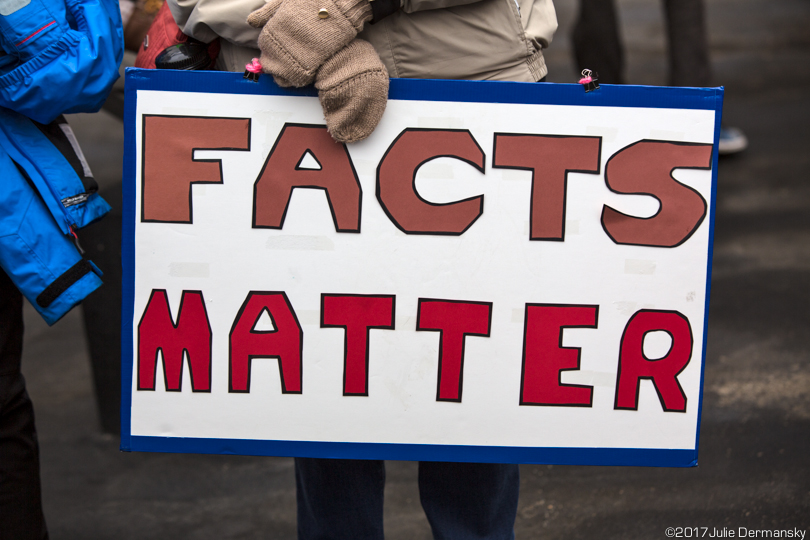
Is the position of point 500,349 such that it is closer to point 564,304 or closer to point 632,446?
point 564,304

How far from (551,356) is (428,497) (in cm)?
50

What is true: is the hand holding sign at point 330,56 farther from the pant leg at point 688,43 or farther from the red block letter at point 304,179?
the pant leg at point 688,43

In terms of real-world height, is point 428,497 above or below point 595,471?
above

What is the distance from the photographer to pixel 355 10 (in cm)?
148

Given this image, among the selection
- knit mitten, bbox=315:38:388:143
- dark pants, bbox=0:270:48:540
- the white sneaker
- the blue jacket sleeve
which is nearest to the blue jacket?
the blue jacket sleeve

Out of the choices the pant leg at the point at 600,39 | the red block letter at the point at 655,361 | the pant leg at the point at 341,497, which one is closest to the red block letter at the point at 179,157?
the pant leg at the point at 341,497

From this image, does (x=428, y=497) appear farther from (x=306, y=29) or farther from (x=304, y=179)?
(x=306, y=29)

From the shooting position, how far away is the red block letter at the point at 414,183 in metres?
1.61

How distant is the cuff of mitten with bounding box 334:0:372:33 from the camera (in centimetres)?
147

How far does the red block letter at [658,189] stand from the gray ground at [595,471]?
1.24m

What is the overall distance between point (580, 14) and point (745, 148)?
6.42 feet

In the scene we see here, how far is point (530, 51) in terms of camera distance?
1.63 metres

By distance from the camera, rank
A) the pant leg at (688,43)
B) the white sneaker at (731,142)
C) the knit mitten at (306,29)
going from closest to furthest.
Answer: the knit mitten at (306,29) < the pant leg at (688,43) < the white sneaker at (731,142)

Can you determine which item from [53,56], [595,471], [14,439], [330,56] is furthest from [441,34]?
[595,471]
